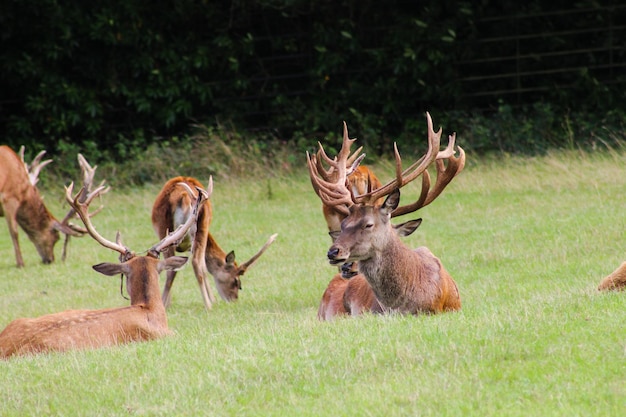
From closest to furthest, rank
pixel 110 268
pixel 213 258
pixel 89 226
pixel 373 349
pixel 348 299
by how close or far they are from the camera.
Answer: pixel 373 349 < pixel 110 268 < pixel 348 299 < pixel 89 226 < pixel 213 258

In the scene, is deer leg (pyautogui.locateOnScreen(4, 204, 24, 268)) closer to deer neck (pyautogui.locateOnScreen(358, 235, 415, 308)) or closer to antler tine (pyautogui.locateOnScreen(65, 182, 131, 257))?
antler tine (pyautogui.locateOnScreen(65, 182, 131, 257))

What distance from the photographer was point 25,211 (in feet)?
50.5

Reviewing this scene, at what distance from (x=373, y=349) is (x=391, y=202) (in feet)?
6.91

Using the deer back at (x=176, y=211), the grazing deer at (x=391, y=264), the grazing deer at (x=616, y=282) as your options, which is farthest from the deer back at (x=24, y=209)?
the grazing deer at (x=616, y=282)

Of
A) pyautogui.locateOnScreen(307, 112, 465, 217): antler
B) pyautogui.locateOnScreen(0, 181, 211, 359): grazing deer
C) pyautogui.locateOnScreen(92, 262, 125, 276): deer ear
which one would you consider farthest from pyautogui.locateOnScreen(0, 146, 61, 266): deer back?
pyautogui.locateOnScreen(307, 112, 465, 217): antler

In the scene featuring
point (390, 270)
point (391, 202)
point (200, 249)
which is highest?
point (391, 202)

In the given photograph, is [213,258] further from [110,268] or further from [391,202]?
[391,202]

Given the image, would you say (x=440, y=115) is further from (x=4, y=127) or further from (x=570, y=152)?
(x=4, y=127)

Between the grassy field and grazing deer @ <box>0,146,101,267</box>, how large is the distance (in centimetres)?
158

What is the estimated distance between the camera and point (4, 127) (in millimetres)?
23266

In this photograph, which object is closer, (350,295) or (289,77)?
(350,295)

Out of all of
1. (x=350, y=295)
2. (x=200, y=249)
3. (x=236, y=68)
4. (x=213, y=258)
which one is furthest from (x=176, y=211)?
(x=236, y=68)

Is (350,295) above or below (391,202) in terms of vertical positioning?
below

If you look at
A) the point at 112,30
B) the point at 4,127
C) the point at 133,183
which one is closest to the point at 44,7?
the point at 112,30
